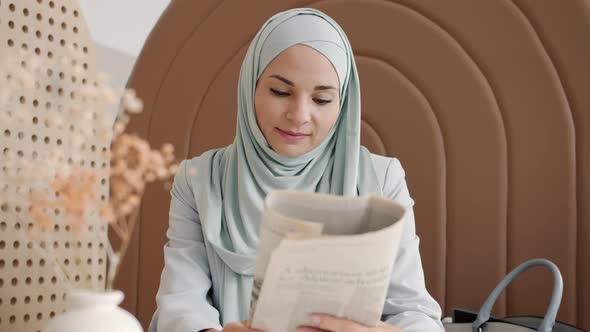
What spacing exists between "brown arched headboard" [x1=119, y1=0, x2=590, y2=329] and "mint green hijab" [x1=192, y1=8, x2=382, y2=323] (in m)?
0.58

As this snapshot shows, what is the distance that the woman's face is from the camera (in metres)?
1.31

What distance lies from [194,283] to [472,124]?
1.00 m

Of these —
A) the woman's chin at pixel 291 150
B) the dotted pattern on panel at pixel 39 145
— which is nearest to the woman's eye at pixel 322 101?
the woman's chin at pixel 291 150

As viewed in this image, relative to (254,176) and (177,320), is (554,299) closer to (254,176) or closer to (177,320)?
(254,176)

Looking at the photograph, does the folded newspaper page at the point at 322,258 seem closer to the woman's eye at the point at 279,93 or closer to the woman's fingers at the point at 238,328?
the woman's fingers at the point at 238,328

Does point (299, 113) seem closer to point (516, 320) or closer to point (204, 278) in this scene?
point (204, 278)

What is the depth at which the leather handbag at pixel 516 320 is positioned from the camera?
1565 mm

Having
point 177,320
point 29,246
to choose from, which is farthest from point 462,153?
point 29,246

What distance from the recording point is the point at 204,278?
56.1 inches

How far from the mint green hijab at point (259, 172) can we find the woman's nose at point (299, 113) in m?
0.11

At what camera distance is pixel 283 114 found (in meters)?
1.34

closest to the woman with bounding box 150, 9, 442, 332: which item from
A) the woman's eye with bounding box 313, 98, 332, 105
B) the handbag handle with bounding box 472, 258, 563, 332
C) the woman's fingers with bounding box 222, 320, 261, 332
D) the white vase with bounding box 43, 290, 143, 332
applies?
the woman's eye with bounding box 313, 98, 332, 105

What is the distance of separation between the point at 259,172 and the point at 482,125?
800 mm

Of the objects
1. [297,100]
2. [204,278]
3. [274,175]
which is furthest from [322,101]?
[204,278]
